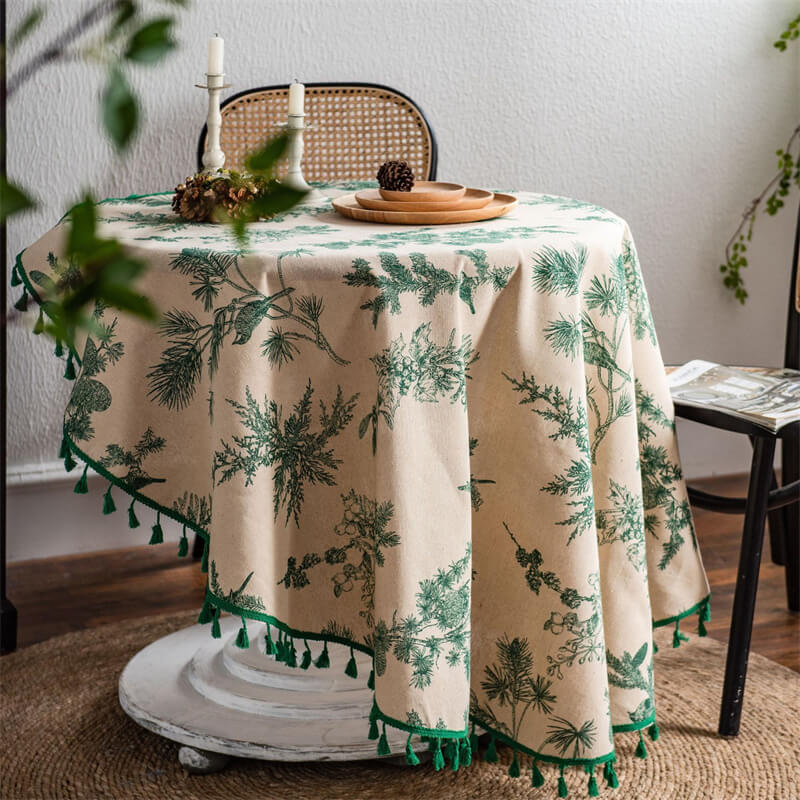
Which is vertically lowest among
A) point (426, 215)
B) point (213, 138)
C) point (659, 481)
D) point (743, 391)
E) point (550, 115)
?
point (659, 481)

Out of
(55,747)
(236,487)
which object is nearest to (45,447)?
(55,747)

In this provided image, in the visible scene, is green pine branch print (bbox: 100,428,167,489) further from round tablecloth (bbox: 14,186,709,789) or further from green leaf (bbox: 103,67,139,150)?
green leaf (bbox: 103,67,139,150)

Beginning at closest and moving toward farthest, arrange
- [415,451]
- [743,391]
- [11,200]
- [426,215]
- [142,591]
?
[11,200], [415,451], [426,215], [743,391], [142,591]

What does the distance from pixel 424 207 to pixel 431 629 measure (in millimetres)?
579

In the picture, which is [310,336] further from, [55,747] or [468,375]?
[55,747]

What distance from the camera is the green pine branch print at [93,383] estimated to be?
1.35m

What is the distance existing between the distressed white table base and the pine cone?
0.69 meters

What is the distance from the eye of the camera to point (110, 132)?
251 mm

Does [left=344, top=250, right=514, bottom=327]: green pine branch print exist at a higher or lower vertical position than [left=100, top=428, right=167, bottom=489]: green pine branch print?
Result: higher

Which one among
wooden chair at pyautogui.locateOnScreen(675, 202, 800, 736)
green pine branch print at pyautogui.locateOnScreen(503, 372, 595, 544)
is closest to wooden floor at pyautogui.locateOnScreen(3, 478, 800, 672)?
wooden chair at pyautogui.locateOnScreen(675, 202, 800, 736)

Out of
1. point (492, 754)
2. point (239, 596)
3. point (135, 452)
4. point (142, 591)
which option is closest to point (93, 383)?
point (135, 452)

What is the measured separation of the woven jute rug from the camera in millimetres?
1471

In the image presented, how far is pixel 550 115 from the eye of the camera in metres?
2.48

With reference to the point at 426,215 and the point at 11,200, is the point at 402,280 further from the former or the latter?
the point at 11,200
